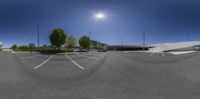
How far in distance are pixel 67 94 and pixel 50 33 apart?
40.4 meters

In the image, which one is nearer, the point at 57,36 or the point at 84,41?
the point at 57,36

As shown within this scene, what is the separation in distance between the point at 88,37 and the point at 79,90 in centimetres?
6913

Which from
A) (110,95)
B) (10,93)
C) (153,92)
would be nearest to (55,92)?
(10,93)

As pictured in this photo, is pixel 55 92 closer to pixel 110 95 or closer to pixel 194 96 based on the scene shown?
pixel 110 95

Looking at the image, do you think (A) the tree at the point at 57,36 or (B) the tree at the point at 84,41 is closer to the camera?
(A) the tree at the point at 57,36

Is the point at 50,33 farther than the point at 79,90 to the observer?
Yes

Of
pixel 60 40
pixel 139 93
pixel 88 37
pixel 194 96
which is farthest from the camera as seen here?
pixel 88 37

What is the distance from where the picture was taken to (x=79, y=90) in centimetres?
488

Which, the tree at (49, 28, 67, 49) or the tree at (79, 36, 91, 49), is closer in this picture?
the tree at (49, 28, 67, 49)

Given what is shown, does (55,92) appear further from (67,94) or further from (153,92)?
(153,92)

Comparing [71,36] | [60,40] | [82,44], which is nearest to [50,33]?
[60,40]

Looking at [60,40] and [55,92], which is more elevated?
[60,40]

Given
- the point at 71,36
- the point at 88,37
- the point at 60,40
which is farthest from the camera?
the point at 88,37

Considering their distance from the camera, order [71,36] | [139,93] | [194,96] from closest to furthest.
A: [194,96] < [139,93] < [71,36]
